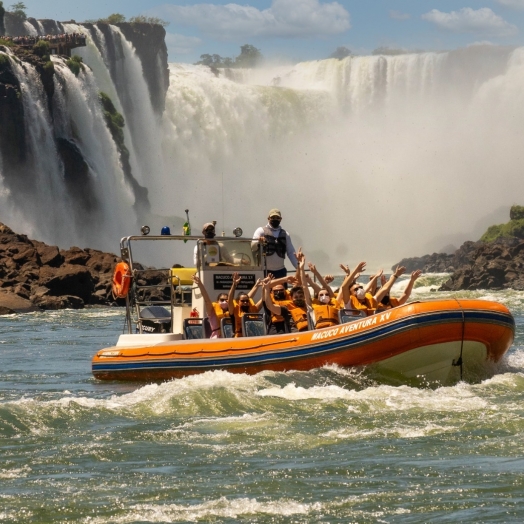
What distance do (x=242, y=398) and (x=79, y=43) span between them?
2179 inches

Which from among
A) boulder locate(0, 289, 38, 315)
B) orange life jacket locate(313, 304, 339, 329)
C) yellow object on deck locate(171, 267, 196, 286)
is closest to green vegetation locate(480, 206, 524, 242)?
boulder locate(0, 289, 38, 315)

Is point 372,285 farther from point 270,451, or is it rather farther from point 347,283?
point 270,451

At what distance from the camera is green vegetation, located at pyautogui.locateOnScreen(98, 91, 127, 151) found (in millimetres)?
67875

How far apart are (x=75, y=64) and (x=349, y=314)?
52.3m

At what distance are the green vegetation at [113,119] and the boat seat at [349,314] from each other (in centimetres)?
5350

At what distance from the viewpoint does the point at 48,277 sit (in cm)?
4016

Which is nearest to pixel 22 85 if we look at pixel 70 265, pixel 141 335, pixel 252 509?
pixel 70 265

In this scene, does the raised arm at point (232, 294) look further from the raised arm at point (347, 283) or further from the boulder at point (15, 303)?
the boulder at point (15, 303)

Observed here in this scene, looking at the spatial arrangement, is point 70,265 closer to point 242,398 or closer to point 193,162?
point 242,398

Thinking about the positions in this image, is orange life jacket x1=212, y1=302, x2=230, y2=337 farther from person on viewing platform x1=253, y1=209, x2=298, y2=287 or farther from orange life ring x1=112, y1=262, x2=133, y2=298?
orange life ring x1=112, y1=262, x2=133, y2=298

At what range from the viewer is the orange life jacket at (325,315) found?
14938 millimetres

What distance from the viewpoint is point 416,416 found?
12.4 m

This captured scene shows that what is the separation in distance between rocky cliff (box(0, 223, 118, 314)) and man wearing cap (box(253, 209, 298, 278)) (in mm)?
20103

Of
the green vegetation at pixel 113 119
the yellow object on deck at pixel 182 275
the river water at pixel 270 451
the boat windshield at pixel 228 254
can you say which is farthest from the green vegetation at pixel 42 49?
the river water at pixel 270 451
